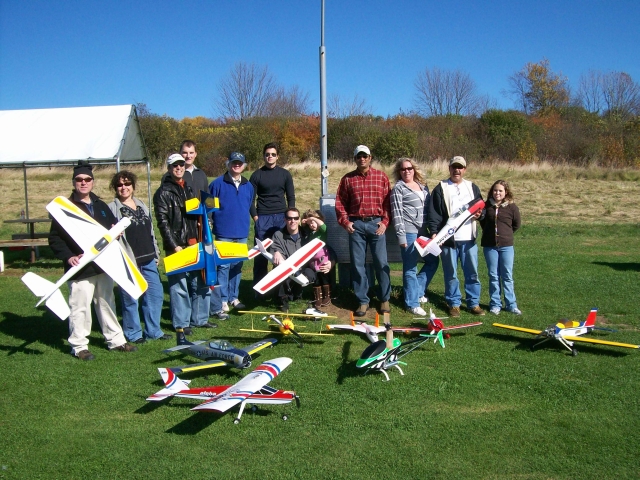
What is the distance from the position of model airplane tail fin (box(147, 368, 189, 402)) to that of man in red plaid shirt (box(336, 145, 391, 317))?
114 inches

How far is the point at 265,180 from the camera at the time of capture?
7344 millimetres

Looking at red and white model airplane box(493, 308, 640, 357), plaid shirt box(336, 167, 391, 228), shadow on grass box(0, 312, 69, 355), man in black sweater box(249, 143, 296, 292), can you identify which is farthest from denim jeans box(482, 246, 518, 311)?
shadow on grass box(0, 312, 69, 355)

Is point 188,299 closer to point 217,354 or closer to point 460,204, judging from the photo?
point 217,354

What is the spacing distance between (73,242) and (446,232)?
4249 millimetres

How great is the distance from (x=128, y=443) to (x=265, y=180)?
13.8 ft

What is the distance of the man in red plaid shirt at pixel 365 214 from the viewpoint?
260 inches

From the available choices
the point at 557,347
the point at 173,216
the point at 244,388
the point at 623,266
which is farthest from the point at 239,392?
the point at 623,266

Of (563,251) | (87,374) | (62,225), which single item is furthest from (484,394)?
(563,251)

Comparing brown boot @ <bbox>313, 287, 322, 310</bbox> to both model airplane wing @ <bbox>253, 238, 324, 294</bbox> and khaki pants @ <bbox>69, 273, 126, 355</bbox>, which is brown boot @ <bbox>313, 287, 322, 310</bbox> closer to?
model airplane wing @ <bbox>253, 238, 324, 294</bbox>

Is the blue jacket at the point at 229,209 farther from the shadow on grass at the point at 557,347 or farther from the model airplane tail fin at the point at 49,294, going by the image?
the shadow on grass at the point at 557,347

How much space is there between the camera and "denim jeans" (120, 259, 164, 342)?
238 inches

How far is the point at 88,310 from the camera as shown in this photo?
5.63 metres

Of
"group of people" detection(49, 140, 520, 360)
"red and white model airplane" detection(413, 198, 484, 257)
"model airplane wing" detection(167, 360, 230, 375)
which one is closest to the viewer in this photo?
"model airplane wing" detection(167, 360, 230, 375)

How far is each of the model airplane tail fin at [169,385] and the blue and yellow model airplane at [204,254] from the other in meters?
1.57
